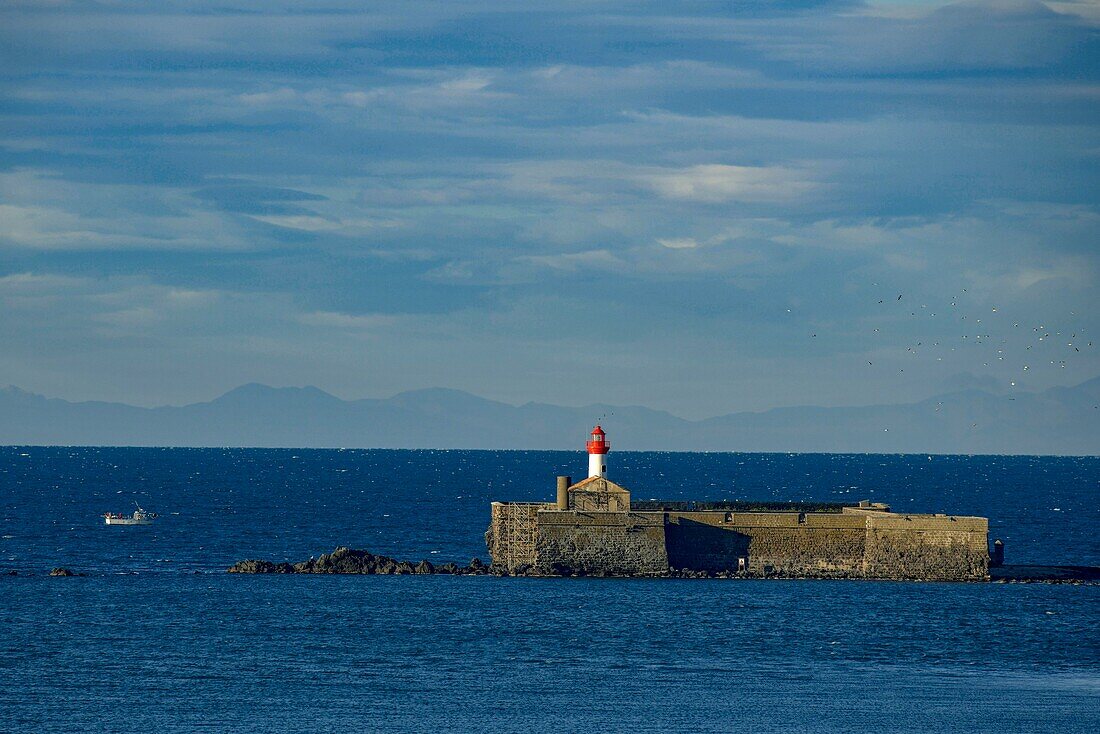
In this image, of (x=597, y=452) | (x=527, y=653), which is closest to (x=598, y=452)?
(x=597, y=452)

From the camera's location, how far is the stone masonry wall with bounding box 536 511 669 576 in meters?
75.8

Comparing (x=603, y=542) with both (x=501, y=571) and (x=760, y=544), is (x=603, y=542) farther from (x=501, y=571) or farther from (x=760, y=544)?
(x=760, y=544)

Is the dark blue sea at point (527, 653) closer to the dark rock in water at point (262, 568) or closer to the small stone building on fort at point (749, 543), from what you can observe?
the small stone building on fort at point (749, 543)

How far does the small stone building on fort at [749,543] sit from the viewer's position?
7619 centimetres

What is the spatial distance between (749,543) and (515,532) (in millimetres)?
11257

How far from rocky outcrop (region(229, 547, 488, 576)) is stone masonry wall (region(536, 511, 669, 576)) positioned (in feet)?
23.1

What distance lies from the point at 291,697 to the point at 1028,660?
27.3 m

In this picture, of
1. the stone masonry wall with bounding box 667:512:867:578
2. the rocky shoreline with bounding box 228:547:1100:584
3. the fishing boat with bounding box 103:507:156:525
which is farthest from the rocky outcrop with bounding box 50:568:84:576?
the fishing boat with bounding box 103:507:156:525

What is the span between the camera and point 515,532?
256 feet

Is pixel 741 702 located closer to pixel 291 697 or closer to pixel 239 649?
pixel 291 697

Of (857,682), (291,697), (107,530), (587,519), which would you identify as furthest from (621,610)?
(107,530)

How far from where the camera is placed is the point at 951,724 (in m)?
48.1

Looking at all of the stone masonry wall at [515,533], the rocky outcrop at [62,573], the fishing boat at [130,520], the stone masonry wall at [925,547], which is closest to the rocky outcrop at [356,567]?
the stone masonry wall at [515,533]

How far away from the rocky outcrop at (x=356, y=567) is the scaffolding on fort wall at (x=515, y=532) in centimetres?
351
